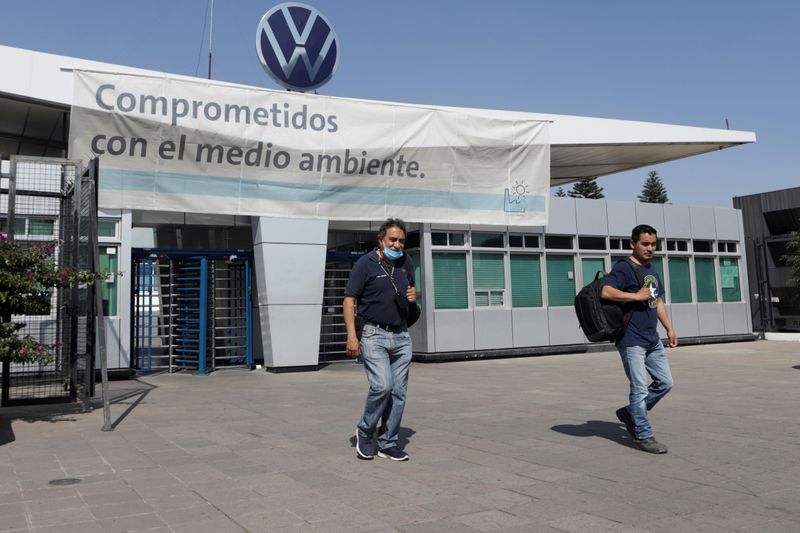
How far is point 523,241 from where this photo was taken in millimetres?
17641

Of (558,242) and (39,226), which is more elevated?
(558,242)

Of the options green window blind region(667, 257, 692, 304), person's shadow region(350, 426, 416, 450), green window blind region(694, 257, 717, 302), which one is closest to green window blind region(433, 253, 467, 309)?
green window blind region(667, 257, 692, 304)

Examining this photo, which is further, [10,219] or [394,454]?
[10,219]

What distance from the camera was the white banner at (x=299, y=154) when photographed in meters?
12.7

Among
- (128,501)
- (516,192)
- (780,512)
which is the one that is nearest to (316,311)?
(516,192)

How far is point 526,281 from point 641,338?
39.2ft

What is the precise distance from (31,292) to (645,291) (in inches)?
259

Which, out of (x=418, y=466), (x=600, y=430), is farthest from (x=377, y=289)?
(x=600, y=430)

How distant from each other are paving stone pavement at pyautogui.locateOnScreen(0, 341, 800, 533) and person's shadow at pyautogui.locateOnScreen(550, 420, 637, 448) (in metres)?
0.03

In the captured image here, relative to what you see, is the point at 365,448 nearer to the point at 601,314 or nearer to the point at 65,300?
the point at 601,314

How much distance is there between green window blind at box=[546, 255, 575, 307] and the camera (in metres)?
18.1

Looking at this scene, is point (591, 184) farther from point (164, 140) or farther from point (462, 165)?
point (164, 140)

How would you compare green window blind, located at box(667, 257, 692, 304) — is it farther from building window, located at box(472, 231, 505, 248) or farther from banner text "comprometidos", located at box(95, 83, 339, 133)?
banner text "comprometidos", located at box(95, 83, 339, 133)

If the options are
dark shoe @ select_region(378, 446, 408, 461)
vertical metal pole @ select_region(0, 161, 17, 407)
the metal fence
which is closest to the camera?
dark shoe @ select_region(378, 446, 408, 461)
